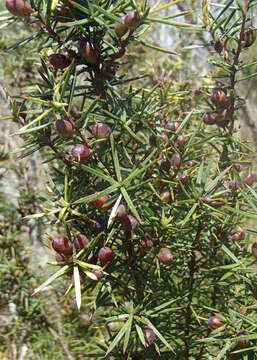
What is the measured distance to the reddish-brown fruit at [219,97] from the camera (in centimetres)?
78

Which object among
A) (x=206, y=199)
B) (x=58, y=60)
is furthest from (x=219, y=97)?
(x=58, y=60)

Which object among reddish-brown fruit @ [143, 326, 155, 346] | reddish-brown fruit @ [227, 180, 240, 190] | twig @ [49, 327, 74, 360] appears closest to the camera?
reddish-brown fruit @ [143, 326, 155, 346]

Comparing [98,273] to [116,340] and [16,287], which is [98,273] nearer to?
[116,340]

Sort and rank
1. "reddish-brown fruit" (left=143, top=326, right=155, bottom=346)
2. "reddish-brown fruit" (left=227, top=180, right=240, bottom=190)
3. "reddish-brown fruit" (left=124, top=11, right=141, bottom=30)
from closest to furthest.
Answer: "reddish-brown fruit" (left=124, top=11, right=141, bottom=30) < "reddish-brown fruit" (left=143, top=326, right=155, bottom=346) < "reddish-brown fruit" (left=227, top=180, right=240, bottom=190)

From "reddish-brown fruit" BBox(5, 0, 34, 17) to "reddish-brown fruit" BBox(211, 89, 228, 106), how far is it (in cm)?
45

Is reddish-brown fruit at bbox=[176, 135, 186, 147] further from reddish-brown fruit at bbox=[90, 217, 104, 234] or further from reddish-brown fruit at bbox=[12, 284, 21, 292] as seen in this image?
reddish-brown fruit at bbox=[12, 284, 21, 292]

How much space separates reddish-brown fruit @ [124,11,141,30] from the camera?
49cm

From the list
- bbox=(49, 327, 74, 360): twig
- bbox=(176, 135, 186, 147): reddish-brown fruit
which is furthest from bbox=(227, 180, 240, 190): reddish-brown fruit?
bbox=(49, 327, 74, 360): twig

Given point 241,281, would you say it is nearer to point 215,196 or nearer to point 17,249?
point 215,196

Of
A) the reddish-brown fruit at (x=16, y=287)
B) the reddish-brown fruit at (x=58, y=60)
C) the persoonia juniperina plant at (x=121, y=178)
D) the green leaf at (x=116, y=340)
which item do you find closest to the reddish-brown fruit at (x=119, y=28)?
the persoonia juniperina plant at (x=121, y=178)

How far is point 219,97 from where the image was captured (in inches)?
30.6

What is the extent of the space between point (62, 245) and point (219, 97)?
1.67 feet

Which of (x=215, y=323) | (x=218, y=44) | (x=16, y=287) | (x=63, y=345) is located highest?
(x=218, y=44)

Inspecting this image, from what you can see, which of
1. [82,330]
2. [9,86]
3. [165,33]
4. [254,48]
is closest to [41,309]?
[82,330]
